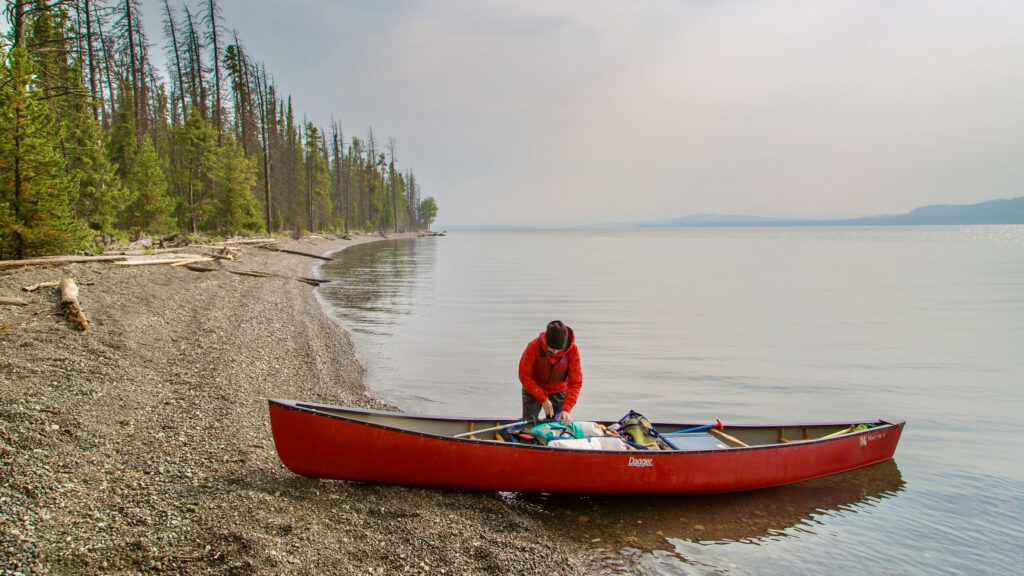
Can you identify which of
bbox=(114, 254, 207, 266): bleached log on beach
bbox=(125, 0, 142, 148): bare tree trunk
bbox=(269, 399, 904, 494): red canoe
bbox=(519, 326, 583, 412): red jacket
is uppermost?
bbox=(125, 0, 142, 148): bare tree trunk

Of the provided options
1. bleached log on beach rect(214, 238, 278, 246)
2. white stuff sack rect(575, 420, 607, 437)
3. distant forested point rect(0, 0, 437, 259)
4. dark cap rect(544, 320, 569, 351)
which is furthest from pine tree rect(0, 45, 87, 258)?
bleached log on beach rect(214, 238, 278, 246)

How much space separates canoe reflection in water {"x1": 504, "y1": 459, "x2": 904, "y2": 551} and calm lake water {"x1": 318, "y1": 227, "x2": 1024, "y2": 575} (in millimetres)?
26

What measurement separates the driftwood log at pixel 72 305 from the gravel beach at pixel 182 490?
200mm

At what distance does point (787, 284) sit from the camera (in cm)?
3484

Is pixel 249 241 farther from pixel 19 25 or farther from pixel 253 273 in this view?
pixel 19 25

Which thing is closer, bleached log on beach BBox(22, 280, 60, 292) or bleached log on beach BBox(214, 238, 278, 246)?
bleached log on beach BBox(22, 280, 60, 292)

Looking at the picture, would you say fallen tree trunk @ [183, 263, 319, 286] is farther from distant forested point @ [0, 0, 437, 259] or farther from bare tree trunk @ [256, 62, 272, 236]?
bare tree trunk @ [256, 62, 272, 236]

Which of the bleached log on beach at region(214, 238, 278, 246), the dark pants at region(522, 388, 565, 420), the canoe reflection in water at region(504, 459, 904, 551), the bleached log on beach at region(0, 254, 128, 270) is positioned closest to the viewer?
the canoe reflection in water at region(504, 459, 904, 551)

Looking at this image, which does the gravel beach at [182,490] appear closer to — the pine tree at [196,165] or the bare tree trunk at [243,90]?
the pine tree at [196,165]

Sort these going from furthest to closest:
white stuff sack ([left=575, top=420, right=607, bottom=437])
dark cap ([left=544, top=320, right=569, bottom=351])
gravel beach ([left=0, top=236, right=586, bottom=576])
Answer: white stuff sack ([left=575, top=420, right=607, bottom=437]) < dark cap ([left=544, top=320, right=569, bottom=351]) < gravel beach ([left=0, top=236, right=586, bottom=576])

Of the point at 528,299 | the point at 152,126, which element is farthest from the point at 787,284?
the point at 152,126

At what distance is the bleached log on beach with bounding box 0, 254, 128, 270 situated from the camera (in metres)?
13.6

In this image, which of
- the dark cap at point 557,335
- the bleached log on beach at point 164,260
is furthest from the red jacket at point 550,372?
the bleached log on beach at point 164,260

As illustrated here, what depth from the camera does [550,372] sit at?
23.7 feet
